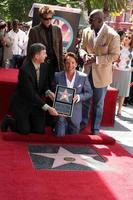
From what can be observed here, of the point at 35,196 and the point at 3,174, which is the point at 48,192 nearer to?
the point at 35,196

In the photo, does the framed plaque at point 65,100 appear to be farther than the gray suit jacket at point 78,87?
No

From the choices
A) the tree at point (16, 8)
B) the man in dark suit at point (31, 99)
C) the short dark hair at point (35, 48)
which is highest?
the tree at point (16, 8)

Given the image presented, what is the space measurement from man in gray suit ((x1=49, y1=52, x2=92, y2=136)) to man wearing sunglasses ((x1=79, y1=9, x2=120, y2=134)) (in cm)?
17

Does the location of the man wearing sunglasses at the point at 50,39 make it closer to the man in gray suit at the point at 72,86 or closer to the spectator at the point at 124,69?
the man in gray suit at the point at 72,86

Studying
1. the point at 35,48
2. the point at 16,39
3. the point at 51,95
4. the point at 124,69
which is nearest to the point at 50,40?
the point at 35,48

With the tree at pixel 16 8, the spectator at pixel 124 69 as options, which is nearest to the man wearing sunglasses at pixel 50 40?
the spectator at pixel 124 69

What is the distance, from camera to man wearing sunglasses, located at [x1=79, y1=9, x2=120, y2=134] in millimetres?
5988

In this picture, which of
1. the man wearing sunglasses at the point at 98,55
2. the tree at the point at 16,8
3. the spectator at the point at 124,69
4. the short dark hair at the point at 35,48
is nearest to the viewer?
the short dark hair at the point at 35,48

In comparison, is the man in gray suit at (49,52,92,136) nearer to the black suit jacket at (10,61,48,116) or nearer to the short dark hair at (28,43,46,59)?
the black suit jacket at (10,61,48,116)

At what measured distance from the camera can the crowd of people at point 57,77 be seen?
5.88 metres

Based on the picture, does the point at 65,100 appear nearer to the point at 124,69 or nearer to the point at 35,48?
the point at 35,48

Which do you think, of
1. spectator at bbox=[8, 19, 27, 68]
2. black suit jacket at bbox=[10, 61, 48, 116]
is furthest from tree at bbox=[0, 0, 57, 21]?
black suit jacket at bbox=[10, 61, 48, 116]

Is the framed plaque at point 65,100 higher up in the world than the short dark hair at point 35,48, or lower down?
lower down

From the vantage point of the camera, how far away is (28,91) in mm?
5801
